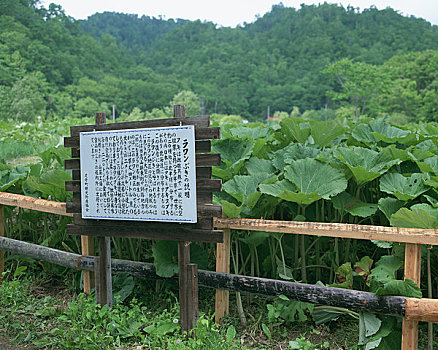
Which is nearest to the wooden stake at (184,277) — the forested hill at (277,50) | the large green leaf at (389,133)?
the large green leaf at (389,133)

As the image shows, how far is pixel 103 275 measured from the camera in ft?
9.44

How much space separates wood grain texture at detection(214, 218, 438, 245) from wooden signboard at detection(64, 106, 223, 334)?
8.5 inches

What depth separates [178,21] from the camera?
273ft

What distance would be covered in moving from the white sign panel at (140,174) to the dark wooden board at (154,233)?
0.26ft

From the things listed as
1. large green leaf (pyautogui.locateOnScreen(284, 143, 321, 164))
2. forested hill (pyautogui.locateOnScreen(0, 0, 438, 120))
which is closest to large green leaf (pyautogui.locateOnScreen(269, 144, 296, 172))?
large green leaf (pyautogui.locateOnScreen(284, 143, 321, 164))

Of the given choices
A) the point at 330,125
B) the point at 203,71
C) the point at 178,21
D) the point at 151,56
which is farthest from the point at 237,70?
the point at 330,125

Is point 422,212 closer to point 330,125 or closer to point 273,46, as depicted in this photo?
point 330,125

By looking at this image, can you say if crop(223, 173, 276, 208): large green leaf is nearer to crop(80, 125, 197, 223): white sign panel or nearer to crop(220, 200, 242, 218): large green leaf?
crop(220, 200, 242, 218): large green leaf

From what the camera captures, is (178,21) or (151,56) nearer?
(151,56)

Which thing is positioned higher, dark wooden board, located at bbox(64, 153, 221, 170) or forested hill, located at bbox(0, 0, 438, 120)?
forested hill, located at bbox(0, 0, 438, 120)

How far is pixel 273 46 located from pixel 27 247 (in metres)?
64.8

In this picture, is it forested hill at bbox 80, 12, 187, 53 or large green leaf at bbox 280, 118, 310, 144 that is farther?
forested hill at bbox 80, 12, 187, 53

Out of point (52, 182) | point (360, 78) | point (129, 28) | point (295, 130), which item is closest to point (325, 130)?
point (295, 130)

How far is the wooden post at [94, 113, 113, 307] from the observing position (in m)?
2.87
